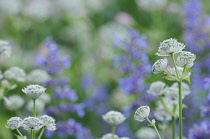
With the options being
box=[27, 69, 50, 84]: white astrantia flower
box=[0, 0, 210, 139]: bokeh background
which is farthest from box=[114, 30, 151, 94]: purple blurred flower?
box=[27, 69, 50, 84]: white astrantia flower

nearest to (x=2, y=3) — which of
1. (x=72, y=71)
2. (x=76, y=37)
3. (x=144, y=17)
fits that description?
(x=76, y=37)

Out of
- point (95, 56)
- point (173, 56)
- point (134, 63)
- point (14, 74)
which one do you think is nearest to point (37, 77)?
point (14, 74)

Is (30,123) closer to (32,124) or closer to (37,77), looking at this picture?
(32,124)

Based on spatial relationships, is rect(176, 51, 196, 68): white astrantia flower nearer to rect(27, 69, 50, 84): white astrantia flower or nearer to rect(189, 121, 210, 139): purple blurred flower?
rect(189, 121, 210, 139): purple blurred flower

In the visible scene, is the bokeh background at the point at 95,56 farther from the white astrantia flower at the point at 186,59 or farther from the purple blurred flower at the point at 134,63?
the white astrantia flower at the point at 186,59

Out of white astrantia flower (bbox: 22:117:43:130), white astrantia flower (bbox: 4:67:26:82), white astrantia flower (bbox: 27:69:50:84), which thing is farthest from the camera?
white astrantia flower (bbox: 27:69:50:84)

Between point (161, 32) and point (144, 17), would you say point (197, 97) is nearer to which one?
point (161, 32)
